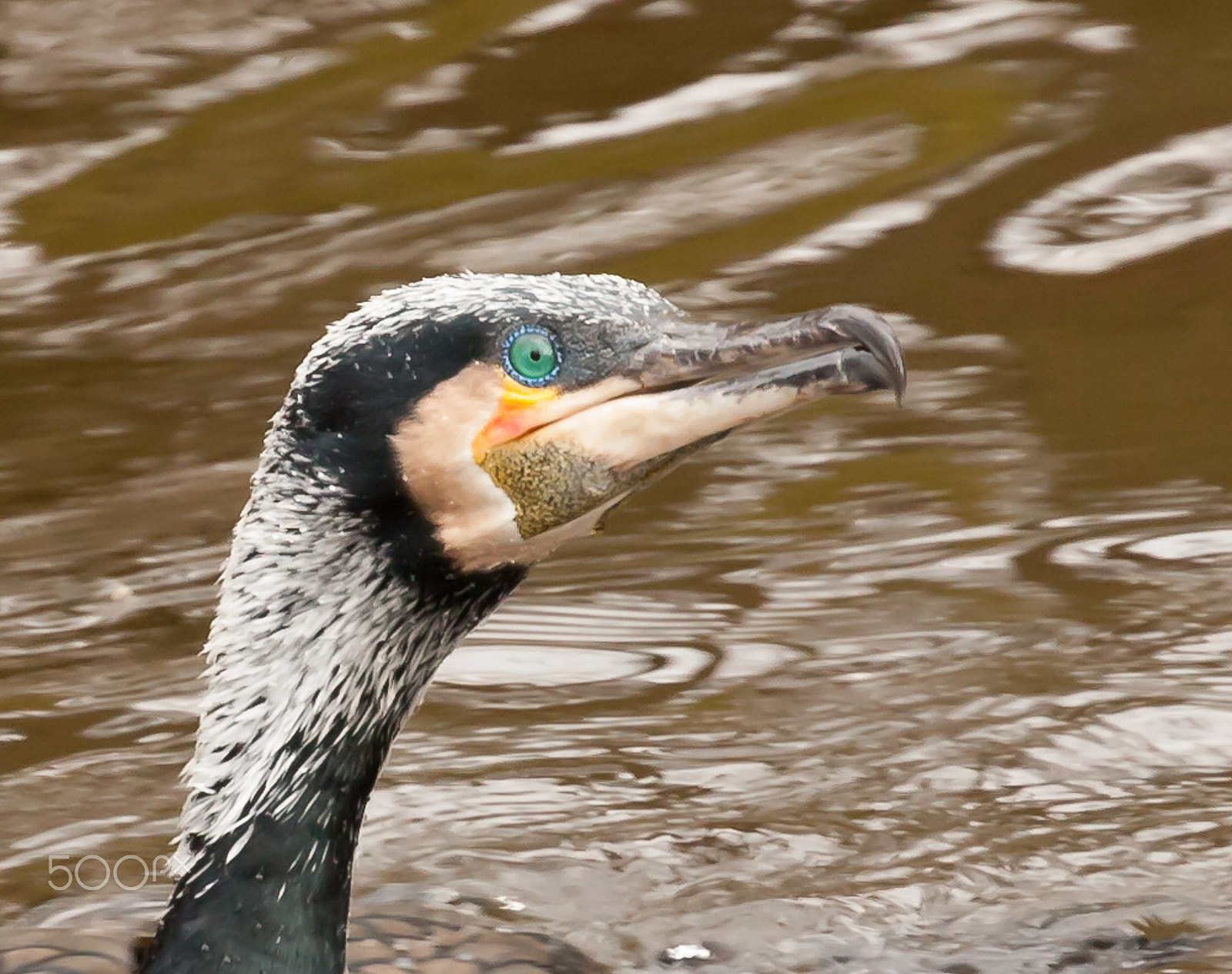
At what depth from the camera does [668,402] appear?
2984 millimetres

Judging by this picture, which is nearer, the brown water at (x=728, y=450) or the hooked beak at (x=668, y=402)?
the hooked beak at (x=668, y=402)

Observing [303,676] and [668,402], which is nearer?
[668,402]

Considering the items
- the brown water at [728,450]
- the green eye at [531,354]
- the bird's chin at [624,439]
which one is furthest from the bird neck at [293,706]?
the brown water at [728,450]

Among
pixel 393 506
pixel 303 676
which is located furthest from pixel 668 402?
pixel 303 676

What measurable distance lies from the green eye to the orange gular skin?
17 mm

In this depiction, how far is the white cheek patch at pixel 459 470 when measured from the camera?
3027 millimetres

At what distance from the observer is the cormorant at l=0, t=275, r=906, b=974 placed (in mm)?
2990

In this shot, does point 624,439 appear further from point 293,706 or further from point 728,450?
point 728,450

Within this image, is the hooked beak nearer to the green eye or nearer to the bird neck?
the green eye

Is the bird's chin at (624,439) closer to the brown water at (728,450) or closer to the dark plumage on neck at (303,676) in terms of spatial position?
the dark plumage on neck at (303,676)

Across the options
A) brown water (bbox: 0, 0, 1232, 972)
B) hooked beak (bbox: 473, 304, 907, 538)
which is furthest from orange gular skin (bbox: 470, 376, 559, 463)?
brown water (bbox: 0, 0, 1232, 972)

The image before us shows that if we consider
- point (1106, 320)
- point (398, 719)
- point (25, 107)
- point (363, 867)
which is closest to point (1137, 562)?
point (1106, 320)

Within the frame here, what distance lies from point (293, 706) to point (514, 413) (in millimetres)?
488

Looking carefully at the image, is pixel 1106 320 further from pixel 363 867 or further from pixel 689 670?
pixel 363 867
